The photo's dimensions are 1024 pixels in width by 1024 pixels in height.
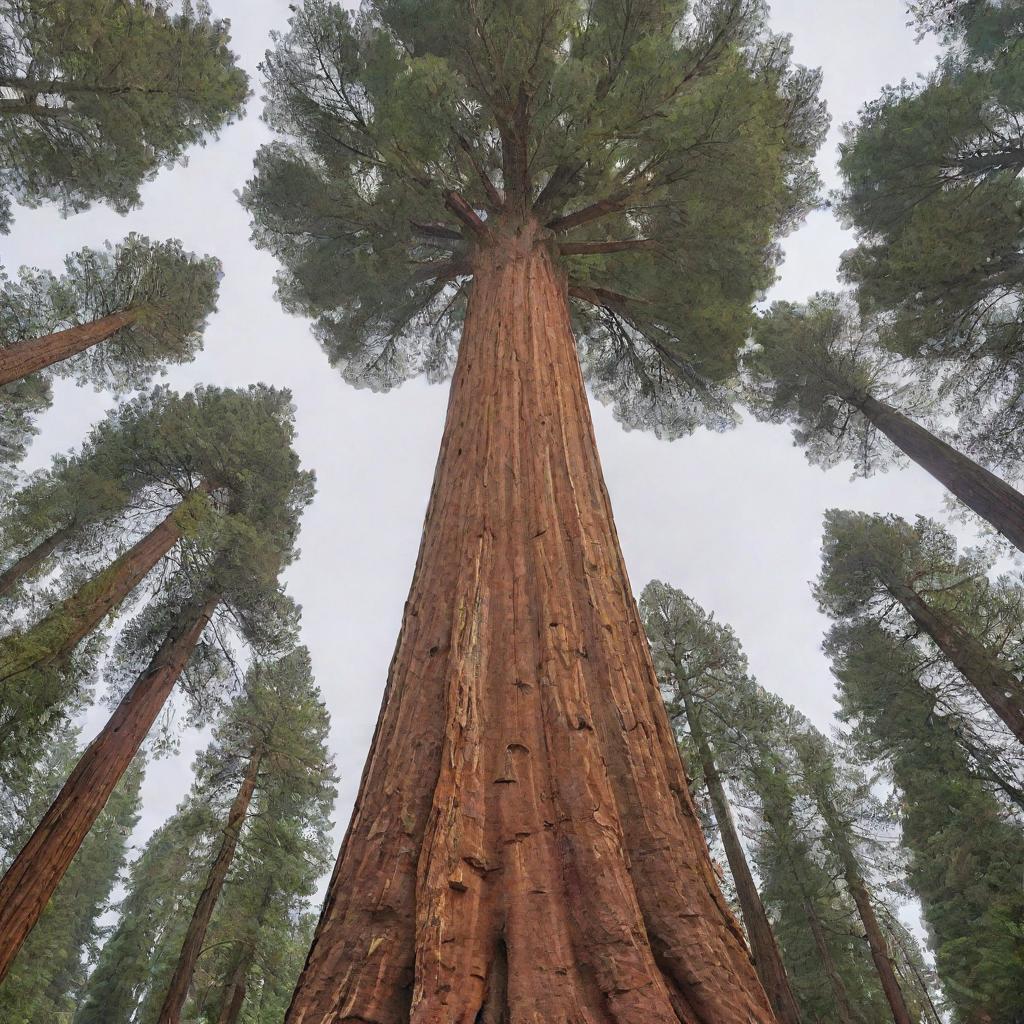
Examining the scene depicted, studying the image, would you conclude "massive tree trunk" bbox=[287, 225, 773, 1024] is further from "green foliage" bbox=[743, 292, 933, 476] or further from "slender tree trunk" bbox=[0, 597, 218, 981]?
"green foliage" bbox=[743, 292, 933, 476]

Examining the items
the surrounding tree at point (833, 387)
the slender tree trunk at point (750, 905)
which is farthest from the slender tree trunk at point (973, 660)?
the slender tree trunk at point (750, 905)

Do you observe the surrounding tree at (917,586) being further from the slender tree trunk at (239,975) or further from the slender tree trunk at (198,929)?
the slender tree trunk at (239,975)

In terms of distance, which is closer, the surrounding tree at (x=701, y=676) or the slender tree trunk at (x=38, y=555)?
the slender tree trunk at (x=38, y=555)

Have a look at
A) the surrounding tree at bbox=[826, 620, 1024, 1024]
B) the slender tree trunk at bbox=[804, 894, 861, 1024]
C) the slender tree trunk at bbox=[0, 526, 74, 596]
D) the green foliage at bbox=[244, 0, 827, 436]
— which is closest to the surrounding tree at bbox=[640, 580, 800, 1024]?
the slender tree trunk at bbox=[804, 894, 861, 1024]

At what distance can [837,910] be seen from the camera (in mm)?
16500

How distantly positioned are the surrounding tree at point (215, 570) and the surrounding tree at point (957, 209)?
1133 centimetres

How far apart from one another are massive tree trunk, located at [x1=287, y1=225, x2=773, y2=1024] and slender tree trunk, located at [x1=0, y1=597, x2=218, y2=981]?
7.24 m

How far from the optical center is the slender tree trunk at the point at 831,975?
13109 millimetres

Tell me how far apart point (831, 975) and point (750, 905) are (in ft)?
15.7

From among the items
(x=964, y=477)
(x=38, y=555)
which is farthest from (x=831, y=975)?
(x=38, y=555)

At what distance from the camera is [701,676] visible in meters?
14.9

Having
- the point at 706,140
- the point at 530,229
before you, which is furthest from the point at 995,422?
the point at 530,229

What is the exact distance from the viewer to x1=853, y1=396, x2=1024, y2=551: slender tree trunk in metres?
8.42

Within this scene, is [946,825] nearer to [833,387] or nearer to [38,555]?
[833,387]
